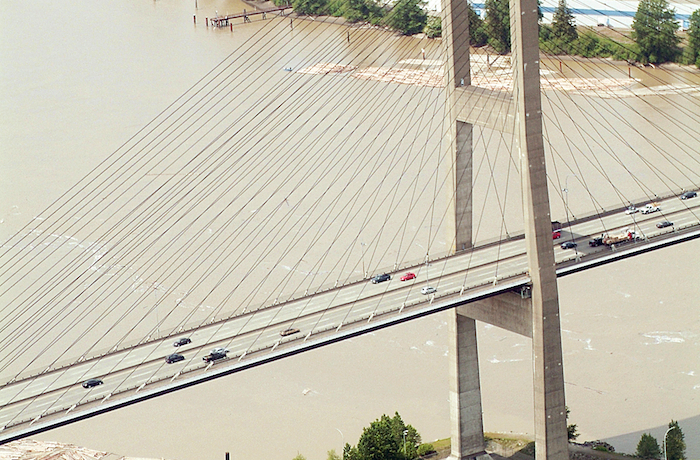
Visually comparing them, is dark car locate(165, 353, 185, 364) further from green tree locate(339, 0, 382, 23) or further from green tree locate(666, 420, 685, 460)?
green tree locate(339, 0, 382, 23)

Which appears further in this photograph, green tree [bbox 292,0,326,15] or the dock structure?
the dock structure

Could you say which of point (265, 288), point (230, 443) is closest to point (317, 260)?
point (265, 288)

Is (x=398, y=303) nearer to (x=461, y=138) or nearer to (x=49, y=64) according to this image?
(x=461, y=138)

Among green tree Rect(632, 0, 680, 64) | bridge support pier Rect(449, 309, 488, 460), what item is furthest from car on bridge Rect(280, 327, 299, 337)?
green tree Rect(632, 0, 680, 64)

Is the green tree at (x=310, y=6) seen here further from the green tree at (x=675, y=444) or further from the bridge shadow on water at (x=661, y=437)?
the green tree at (x=675, y=444)

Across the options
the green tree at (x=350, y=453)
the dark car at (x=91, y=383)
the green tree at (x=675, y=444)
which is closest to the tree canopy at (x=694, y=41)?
the green tree at (x=675, y=444)

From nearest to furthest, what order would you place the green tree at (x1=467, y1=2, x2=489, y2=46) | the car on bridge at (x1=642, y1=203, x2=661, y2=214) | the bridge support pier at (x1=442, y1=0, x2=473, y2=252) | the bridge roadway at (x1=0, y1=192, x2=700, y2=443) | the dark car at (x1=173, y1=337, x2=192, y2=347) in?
the bridge roadway at (x1=0, y1=192, x2=700, y2=443) < the dark car at (x1=173, y1=337, x2=192, y2=347) < the bridge support pier at (x1=442, y1=0, x2=473, y2=252) < the car on bridge at (x1=642, y1=203, x2=661, y2=214) < the green tree at (x1=467, y1=2, x2=489, y2=46)

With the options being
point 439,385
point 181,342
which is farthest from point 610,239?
point 181,342
